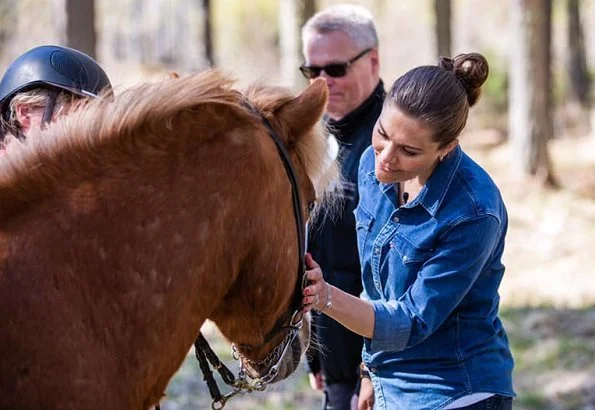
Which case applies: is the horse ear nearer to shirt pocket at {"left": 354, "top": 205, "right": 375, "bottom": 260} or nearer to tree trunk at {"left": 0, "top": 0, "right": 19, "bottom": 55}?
shirt pocket at {"left": 354, "top": 205, "right": 375, "bottom": 260}

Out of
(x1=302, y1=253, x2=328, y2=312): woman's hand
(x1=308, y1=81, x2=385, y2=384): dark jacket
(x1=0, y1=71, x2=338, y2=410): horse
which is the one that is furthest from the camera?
(x1=308, y1=81, x2=385, y2=384): dark jacket

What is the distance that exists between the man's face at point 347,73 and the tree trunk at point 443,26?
13314 mm

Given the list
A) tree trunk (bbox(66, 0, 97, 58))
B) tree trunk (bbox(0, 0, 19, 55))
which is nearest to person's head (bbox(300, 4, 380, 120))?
tree trunk (bbox(66, 0, 97, 58))

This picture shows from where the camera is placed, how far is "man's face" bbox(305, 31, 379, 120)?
12.6ft

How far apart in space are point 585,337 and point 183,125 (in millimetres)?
6217

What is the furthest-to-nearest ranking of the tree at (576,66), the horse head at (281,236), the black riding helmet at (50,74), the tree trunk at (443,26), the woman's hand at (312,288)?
1. the tree at (576,66)
2. the tree trunk at (443,26)
3. the black riding helmet at (50,74)
4. the woman's hand at (312,288)
5. the horse head at (281,236)

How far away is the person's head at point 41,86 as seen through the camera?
9.42 ft

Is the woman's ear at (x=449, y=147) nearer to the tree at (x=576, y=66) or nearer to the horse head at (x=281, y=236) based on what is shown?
the horse head at (x=281, y=236)

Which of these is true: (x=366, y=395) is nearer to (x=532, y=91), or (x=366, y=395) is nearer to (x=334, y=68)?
(x=334, y=68)

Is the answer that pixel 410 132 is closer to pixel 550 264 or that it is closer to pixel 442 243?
pixel 442 243

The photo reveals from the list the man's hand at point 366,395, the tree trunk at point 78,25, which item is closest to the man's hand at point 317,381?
the man's hand at point 366,395

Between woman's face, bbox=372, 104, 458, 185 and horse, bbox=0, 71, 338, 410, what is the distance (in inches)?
12.9

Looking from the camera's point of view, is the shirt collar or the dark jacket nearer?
the shirt collar

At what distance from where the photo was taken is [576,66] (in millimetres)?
25531
